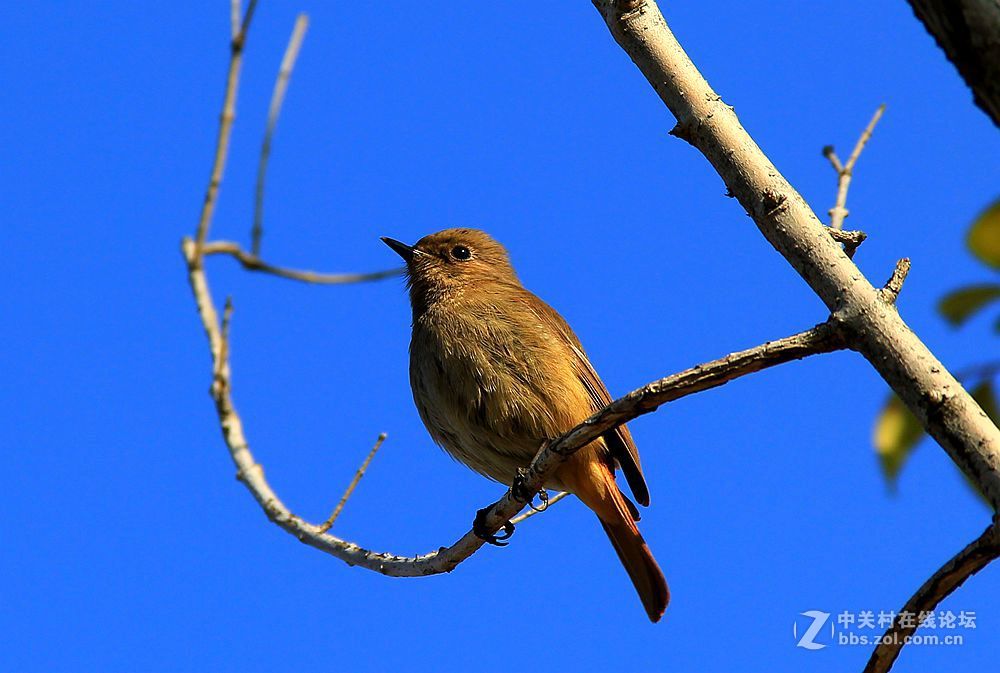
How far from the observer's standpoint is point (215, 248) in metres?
4.39

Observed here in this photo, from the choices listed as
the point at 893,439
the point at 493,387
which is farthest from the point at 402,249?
the point at 893,439

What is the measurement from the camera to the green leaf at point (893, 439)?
3.82m

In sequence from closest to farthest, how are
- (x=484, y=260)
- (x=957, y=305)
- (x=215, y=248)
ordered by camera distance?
(x=957, y=305), (x=215, y=248), (x=484, y=260)

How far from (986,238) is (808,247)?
2.04ft

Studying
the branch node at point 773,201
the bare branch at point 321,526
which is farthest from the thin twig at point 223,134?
the branch node at point 773,201

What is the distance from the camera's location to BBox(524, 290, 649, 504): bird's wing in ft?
18.9

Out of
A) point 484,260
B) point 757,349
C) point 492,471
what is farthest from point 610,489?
point 757,349

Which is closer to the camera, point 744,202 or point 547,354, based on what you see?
point 744,202

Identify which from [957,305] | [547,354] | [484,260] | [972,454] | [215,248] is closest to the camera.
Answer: [972,454]

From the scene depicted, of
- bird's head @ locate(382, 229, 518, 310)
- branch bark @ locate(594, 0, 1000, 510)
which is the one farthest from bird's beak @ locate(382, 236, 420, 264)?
branch bark @ locate(594, 0, 1000, 510)

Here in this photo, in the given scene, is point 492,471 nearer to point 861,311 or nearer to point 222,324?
point 222,324

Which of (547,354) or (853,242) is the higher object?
(547,354)

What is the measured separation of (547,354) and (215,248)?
200cm

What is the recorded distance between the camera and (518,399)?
554 cm
